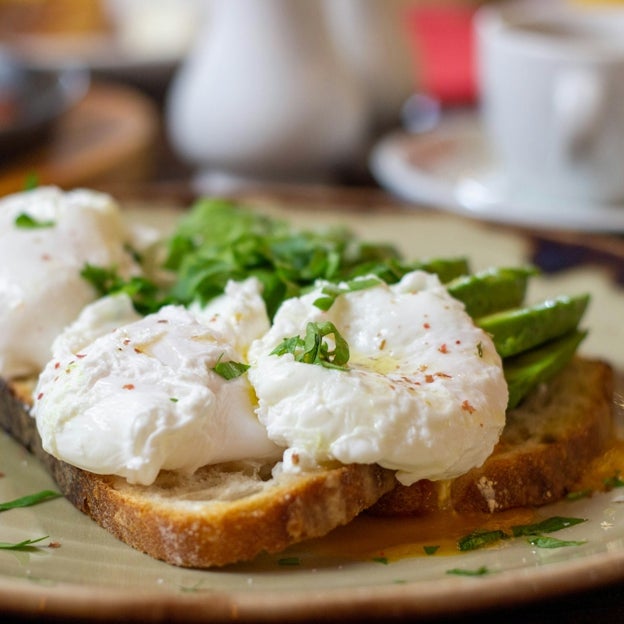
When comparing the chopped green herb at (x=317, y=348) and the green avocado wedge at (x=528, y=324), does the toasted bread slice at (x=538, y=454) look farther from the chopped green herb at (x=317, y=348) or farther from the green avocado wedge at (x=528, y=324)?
the chopped green herb at (x=317, y=348)

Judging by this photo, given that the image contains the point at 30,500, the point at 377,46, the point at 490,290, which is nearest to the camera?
the point at 30,500

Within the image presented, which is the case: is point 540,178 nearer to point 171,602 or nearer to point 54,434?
point 54,434

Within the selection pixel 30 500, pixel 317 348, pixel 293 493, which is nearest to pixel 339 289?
pixel 317 348

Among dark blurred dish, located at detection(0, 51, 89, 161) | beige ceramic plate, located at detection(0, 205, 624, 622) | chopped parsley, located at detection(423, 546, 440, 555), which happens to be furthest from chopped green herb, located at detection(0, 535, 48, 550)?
dark blurred dish, located at detection(0, 51, 89, 161)

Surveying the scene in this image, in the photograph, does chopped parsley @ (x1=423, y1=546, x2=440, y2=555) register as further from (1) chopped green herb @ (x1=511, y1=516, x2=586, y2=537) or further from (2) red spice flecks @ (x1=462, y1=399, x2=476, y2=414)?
(2) red spice flecks @ (x1=462, y1=399, x2=476, y2=414)

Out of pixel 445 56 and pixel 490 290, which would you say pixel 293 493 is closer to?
pixel 490 290

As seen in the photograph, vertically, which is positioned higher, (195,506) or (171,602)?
(171,602)

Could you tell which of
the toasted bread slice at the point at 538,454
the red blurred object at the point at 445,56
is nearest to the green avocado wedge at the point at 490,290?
the toasted bread slice at the point at 538,454

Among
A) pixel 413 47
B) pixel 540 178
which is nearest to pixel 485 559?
pixel 540 178
